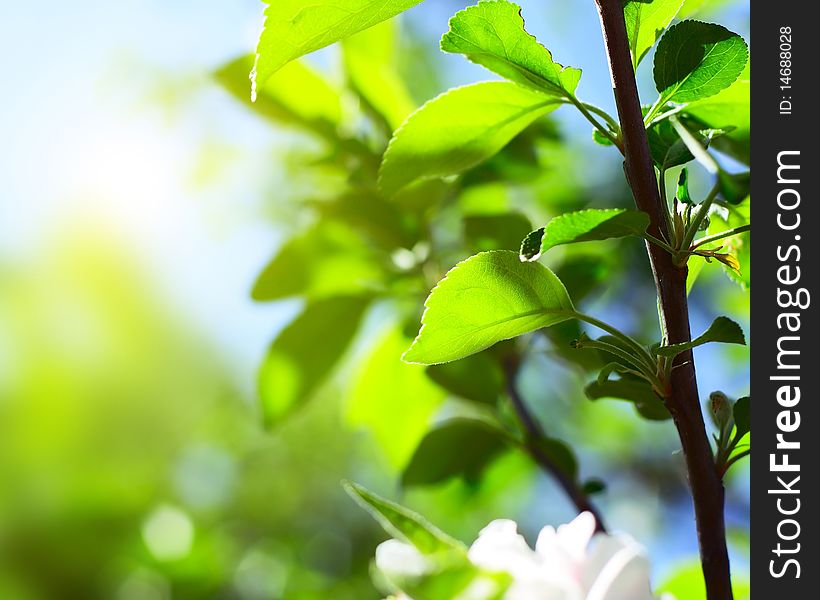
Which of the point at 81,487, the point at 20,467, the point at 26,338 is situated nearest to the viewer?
the point at 81,487

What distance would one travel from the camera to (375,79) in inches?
18.0

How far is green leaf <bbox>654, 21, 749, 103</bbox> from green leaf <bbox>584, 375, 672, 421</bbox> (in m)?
0.09

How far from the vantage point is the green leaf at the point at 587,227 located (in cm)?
20

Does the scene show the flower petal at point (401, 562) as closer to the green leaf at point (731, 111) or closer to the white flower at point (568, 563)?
the white flower at point (568, 563)

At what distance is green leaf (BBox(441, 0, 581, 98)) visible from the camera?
22 centimetres

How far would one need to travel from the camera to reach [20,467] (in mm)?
925

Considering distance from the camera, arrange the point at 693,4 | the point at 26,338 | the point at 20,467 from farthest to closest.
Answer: the point at 26,338 → the point at 20,467 → the point at 693,4

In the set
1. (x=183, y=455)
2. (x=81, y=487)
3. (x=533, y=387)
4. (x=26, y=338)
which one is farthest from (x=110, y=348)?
(x=533, y=387)

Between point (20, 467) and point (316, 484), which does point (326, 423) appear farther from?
point (20, 467)

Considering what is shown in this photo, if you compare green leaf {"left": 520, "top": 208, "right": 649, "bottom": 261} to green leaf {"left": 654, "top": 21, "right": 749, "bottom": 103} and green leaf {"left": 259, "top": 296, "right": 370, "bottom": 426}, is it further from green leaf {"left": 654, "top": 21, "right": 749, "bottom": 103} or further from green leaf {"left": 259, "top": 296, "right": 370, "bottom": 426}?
green leaf {"left": 259, "top": 296, "right": 370, "bottom": 426}

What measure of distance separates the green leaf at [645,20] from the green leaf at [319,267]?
9.0 inches

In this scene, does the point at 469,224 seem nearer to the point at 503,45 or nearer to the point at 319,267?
the point at 319,267

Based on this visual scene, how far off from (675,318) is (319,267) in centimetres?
26
